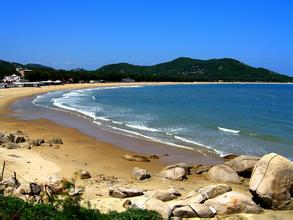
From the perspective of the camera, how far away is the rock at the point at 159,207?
444 inches

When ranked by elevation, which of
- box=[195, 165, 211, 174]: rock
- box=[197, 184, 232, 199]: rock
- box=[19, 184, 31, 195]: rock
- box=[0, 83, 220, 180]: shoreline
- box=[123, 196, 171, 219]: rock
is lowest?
box=[0, 83, 220, 180]: shoreline

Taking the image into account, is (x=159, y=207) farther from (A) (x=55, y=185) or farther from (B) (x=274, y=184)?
(B) (x=274, y=184)

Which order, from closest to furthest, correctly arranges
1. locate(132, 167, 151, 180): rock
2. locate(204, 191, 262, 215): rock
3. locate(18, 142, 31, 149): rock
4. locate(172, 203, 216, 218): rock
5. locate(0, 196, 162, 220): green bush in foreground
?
locate(0, 196, 162, 220): green bush in foreground, locate(172, 203, 216, 218): rock, locate(204, 191, 262, 215): rock, locate(132, 167, 151, 180): rock, locate(18, 142, 31, 149): rock

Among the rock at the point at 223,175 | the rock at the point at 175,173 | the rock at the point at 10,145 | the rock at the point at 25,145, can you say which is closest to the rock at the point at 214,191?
the rock at the point at 223,175

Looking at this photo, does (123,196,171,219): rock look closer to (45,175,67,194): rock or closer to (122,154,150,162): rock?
(45,175,67,194): rock

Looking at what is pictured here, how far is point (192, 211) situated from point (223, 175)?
5.18 meters

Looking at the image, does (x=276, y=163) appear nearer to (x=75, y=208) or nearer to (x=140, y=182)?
(x=140, y=182)

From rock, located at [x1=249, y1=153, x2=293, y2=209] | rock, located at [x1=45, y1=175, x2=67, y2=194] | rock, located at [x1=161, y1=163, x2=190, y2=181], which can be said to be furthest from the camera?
rock, located at [x1=161, y1=163, x2=190, y2=181]

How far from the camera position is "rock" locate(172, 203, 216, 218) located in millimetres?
11719

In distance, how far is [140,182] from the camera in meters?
16.1

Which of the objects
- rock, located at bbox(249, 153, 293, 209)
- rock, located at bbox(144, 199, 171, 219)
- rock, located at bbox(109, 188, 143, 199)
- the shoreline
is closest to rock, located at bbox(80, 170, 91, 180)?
the shoreline

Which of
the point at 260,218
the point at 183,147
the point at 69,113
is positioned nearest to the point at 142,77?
the point at 69,113

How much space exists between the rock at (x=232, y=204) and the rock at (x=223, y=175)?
3.71 meters

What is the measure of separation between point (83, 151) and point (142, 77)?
6425 inches
